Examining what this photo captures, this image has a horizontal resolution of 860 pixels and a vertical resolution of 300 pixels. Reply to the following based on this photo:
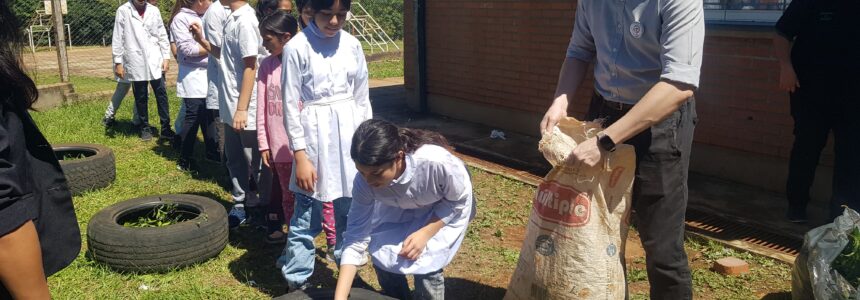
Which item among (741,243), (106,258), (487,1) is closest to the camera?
(106,258)

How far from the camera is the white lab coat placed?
8.05m

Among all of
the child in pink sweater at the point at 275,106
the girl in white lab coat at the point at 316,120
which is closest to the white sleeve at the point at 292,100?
the girl in white lab coat at the point at 316,120

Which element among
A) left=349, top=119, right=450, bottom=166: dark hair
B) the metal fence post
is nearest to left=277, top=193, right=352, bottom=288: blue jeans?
left=349, top=119, right=450, bottom=166: dark hair

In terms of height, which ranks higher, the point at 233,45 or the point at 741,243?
the point at 233,45

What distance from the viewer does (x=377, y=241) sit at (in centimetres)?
328

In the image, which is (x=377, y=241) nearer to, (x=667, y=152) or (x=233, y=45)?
(x=667, y=152)

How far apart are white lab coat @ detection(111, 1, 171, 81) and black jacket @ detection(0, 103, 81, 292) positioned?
6.53m

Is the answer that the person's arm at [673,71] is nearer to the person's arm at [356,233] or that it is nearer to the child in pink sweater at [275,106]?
the person's arm at [356,233]

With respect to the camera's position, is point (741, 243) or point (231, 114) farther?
point (231, 114)

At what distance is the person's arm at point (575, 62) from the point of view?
3131mm

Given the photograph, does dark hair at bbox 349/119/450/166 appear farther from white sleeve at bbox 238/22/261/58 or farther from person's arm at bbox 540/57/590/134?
white sleeve at bbox 238/22/261/58

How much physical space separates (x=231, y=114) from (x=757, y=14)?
408 centimetres

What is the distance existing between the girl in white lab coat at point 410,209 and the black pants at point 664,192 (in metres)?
0.75

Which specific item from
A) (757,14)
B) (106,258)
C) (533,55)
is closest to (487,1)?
(533,55)
